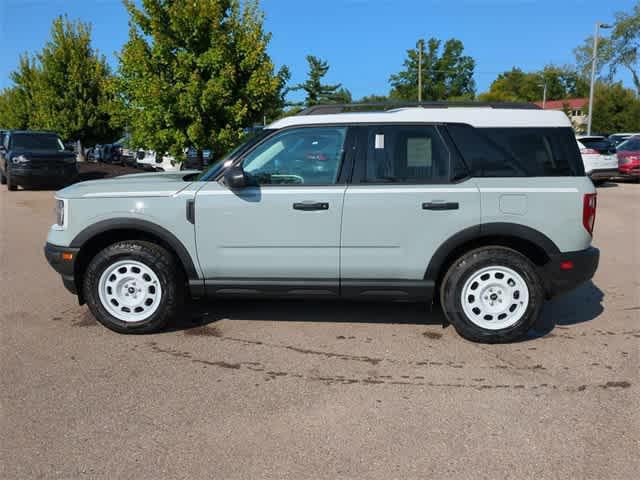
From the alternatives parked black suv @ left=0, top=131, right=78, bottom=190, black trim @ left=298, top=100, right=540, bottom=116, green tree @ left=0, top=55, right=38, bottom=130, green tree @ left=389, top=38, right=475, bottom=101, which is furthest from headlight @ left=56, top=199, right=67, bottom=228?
green tree @ left=389, top=38, right=475, bottom=101

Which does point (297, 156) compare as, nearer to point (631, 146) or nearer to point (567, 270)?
point (567, 270)

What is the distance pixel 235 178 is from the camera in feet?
15.2

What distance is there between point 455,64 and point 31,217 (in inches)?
3227

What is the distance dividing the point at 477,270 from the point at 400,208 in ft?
2.65

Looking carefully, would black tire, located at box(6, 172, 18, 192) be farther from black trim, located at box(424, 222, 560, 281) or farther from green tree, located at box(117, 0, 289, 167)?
black trim, located at box(424, 222, 560, 281)

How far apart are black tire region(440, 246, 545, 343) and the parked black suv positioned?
602 inches

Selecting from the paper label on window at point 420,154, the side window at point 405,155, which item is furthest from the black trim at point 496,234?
the paper label on window at point 420,154

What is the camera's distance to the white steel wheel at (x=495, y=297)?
479 centimetres

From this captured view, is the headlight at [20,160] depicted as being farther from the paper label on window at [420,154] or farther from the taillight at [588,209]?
the taillight at [588,209]

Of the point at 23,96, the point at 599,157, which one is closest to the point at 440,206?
the point at 599,157

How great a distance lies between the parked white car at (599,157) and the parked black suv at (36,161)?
15270 mm

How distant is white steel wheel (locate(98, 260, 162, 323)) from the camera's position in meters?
5.02

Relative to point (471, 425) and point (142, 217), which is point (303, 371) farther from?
point (142, 217)

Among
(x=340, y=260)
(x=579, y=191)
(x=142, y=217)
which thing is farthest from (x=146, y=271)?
(x=579, y=191)
